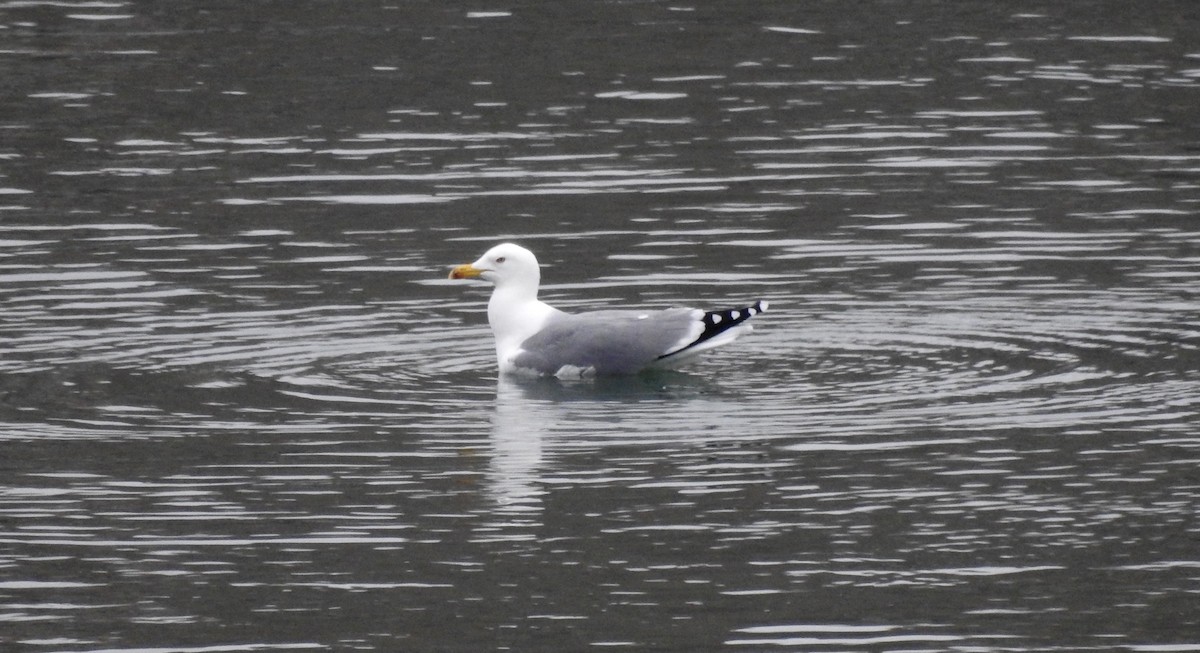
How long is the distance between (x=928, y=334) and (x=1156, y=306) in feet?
5.64

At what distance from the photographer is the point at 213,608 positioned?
33.2 ft

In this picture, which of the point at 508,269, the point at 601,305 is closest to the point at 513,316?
the point at 508,269

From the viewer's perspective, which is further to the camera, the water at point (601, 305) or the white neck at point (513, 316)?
the white neck at point (513, 316)

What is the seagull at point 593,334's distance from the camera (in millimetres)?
14820

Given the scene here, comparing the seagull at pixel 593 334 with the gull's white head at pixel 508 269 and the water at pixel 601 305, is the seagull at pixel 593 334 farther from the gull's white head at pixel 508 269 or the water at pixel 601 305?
the water at pixel 601 305

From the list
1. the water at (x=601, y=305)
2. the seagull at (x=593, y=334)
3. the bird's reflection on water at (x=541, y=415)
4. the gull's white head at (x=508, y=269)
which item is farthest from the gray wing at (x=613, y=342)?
the gull's white head at (x=508, y=269)

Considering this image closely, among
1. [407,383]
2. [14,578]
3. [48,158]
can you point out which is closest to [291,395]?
[407,383]

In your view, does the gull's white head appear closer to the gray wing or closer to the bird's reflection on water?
the gray wing

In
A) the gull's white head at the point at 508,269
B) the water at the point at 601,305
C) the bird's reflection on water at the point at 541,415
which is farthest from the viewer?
the gull's white head at the point at 508,269

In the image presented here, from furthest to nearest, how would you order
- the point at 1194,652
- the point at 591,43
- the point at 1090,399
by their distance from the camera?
the point at 591,43 < the point at 1090,399 < the point at 1194,652

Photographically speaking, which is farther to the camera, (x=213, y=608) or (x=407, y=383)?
(x=407, y=383)

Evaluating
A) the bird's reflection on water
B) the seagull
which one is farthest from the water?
the seagull

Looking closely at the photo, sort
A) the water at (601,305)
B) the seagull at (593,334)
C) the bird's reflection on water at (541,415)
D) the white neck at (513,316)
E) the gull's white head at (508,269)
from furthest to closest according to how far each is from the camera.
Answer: the gull's white head at (508,269), the white neck at (513,316), the seagull at (593,334), the bird's reflection on water at (541,415), the water at (601,305)

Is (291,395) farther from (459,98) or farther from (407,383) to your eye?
(459,98)
